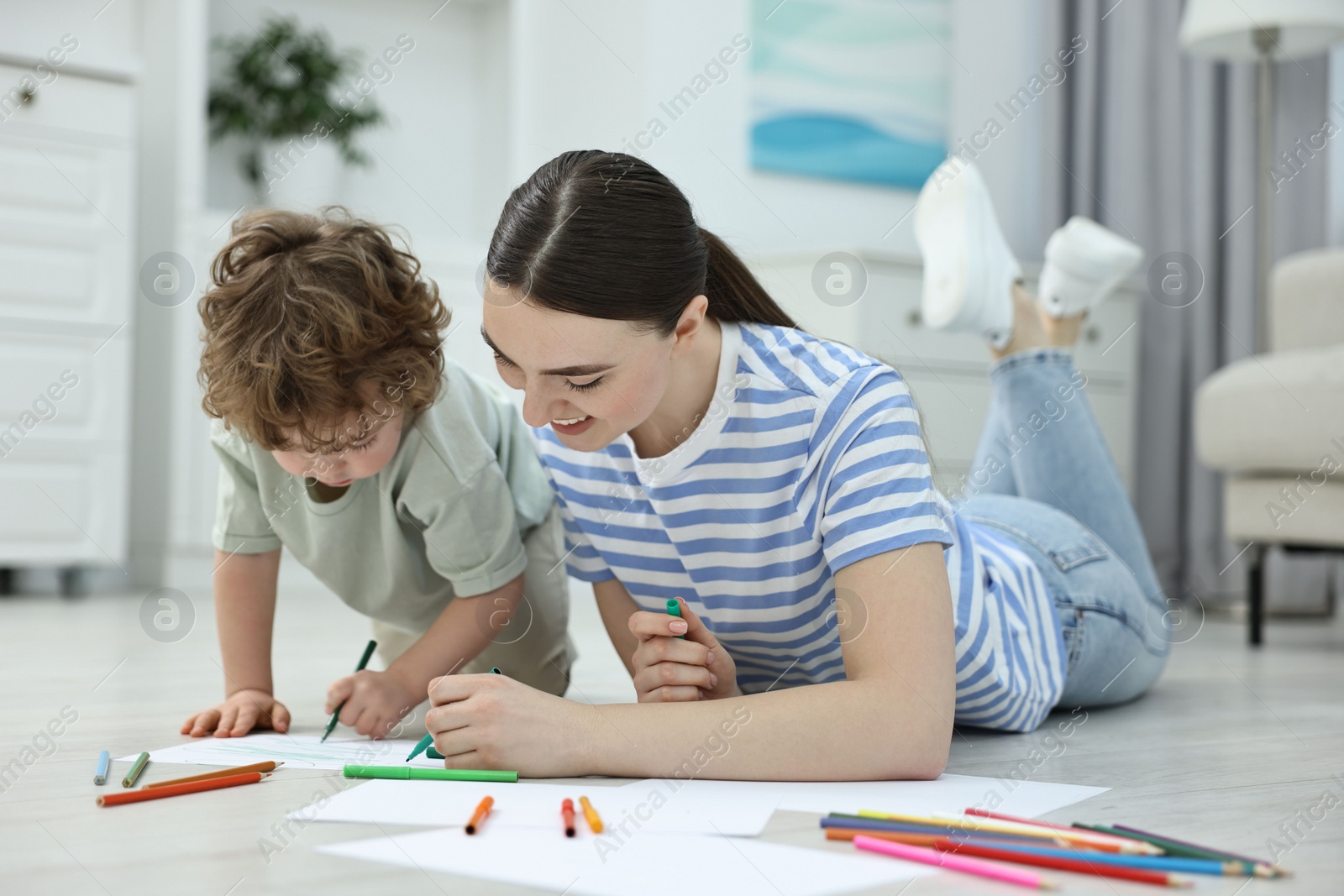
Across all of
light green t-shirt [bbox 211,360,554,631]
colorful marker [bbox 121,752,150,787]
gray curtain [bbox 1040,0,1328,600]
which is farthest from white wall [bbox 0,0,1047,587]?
colorful marker [bbox 121,752,150,787]

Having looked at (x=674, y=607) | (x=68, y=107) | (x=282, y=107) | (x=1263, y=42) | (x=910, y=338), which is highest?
(x=1263, y=42)

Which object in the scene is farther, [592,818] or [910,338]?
[910,338]

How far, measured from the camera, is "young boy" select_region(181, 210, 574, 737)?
1.04 meters

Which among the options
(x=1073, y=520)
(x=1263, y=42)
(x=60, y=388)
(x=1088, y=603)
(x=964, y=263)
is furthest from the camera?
(x=1263, y=42)

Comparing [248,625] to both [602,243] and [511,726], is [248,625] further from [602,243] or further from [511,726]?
[602,243]

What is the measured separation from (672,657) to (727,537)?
0.13 metres

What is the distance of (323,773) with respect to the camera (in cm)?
94

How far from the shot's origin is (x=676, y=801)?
831 millimetres

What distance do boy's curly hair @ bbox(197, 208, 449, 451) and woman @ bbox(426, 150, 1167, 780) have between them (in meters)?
0.17

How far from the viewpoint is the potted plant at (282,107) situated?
311cm

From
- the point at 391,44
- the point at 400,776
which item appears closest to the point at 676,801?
the point at 400,776

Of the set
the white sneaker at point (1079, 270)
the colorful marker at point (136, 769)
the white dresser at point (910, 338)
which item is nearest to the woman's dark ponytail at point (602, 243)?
the colorful marker at point (136, 769)

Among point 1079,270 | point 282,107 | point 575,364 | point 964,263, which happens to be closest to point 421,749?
point 575,364

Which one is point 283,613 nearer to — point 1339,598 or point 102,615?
point 102,615
